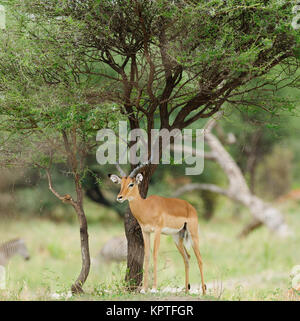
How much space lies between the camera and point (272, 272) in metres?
11.9

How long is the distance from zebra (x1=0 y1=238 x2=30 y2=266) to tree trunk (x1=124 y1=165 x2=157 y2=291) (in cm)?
381

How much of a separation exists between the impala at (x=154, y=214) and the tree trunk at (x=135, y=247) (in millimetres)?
425

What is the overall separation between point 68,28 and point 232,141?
29.3 feet

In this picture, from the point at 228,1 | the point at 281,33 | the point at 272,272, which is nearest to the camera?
the point at 228,1

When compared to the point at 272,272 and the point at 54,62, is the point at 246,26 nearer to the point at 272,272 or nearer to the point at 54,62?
the point at 54,62

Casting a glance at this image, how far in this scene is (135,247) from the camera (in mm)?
6461

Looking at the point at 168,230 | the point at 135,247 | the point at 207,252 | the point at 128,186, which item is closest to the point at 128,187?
the point at 128,186

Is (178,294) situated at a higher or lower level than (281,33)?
lower

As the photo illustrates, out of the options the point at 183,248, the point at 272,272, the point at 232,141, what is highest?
the point at 232,141

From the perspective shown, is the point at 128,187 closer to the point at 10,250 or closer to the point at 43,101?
the point at 43,101

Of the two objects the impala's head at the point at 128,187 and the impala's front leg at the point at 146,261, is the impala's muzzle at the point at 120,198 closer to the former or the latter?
the impala's head at the point at 128,187

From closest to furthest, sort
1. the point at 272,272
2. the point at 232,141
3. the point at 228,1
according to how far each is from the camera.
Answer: the point at 228,1, the point at 272,272, the point at 232,141

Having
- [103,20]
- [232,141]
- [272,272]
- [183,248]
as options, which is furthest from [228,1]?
[232,141]

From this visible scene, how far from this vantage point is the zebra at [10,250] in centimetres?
947
